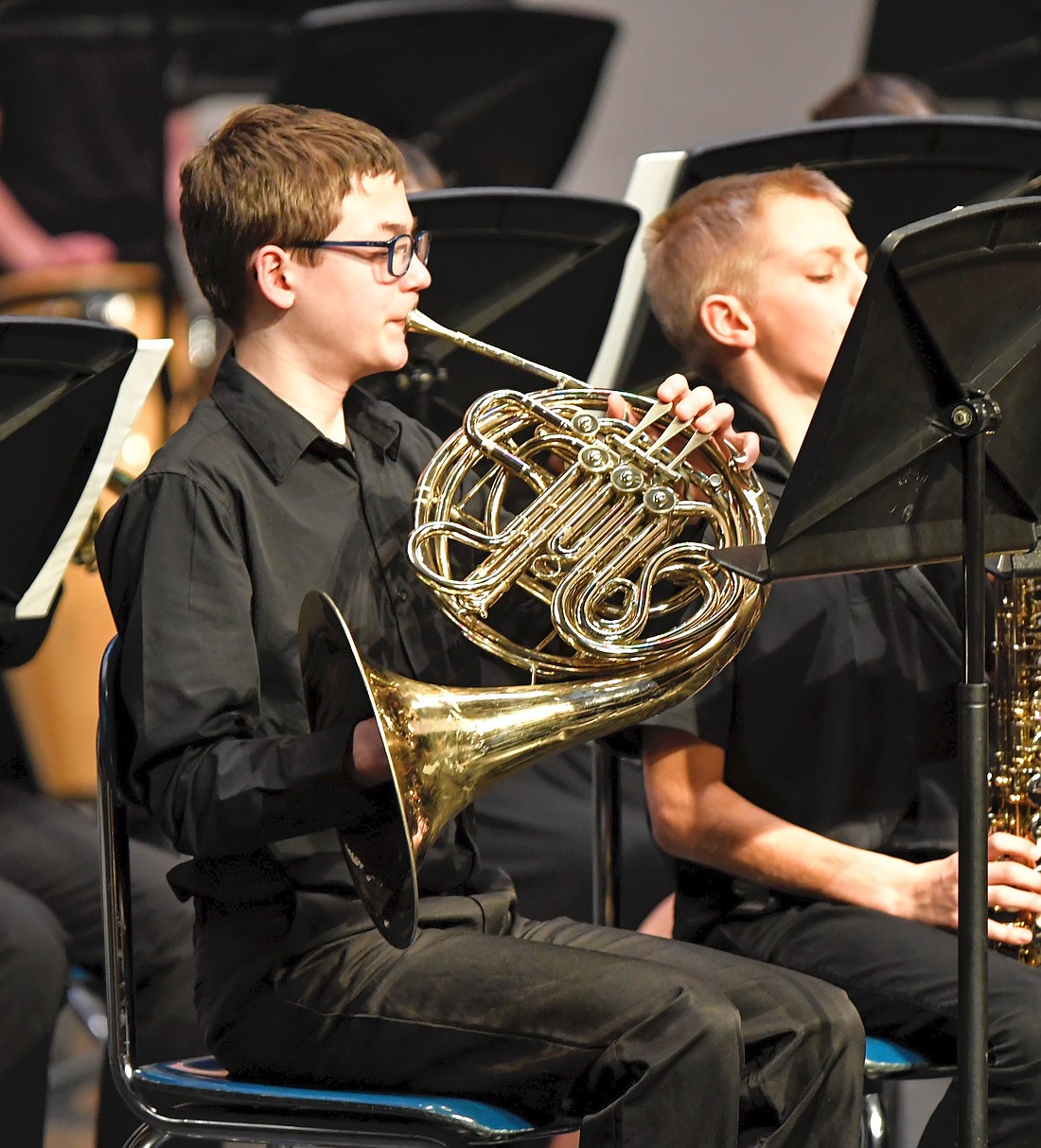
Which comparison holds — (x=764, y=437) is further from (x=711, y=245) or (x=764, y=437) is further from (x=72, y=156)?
(x=72, y=156)

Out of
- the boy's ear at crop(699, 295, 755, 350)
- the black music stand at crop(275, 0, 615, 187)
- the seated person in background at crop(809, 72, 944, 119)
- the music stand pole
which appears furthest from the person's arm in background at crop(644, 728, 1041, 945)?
the seated person in background at crop(809, 72, 944, 119)

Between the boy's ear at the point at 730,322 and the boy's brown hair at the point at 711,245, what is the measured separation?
0.01 meters

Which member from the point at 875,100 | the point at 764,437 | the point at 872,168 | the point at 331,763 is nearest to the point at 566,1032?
the point at 331,763

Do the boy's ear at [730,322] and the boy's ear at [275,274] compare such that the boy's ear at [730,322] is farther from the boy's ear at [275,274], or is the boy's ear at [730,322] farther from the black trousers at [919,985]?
the black trousers at [919,985]

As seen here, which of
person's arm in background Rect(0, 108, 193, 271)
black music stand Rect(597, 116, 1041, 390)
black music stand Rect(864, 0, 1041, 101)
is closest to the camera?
black music stand Rect(597, 116, 1041, 390)

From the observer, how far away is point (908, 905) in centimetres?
171

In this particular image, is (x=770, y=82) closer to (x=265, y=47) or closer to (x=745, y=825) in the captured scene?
(x=265, y=47)

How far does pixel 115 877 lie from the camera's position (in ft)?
5.18

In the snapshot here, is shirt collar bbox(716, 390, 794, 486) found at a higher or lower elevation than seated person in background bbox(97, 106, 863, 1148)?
higher

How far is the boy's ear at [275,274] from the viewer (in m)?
1.69

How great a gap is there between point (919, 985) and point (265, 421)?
2.78 ft

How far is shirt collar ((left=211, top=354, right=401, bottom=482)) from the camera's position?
64.6 inches

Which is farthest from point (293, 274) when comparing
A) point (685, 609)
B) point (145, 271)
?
point (145, 271)

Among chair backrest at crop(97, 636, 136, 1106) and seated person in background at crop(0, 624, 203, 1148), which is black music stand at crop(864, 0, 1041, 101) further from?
chair backrest at crop(97, 636, 136, 1106)
